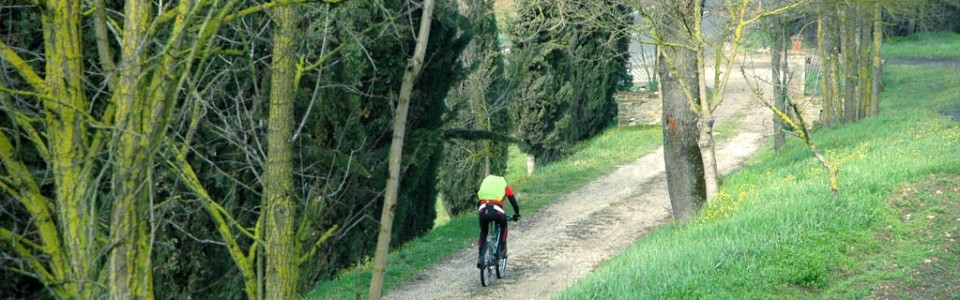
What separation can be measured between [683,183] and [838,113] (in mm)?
12749

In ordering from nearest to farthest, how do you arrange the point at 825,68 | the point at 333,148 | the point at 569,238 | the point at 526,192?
the point at 333,148 → the point at 569,238 → the point at 526,192 → the point at 825,68

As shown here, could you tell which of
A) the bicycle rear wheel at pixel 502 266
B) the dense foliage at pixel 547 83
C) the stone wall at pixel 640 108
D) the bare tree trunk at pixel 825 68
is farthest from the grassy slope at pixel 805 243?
the stone wall at pixel 640 108

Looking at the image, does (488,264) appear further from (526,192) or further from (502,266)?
(526,192)

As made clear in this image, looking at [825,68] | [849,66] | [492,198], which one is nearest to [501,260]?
[492,198]

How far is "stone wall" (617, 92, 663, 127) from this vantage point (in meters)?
32.1

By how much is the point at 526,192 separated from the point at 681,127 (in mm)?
5919

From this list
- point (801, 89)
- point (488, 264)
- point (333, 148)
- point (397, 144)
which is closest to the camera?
point (397, 144)

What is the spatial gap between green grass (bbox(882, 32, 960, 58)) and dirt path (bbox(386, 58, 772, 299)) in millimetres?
27836

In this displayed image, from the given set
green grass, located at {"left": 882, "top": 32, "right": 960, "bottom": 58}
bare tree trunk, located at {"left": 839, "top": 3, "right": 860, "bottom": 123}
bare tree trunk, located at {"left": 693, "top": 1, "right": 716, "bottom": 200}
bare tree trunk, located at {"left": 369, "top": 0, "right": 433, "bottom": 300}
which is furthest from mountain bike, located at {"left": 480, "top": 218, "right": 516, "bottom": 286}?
green grass, located at {"left": 882, "top": 32, "right": 960, "bottom": 58}

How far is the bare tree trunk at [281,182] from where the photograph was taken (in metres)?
5.35

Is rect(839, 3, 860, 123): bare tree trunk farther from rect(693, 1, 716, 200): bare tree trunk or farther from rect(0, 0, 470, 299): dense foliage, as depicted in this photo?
rect(0, 0, 470, 299): dense foliage

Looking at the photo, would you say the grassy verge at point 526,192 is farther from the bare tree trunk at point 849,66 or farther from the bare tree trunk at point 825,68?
the bare tree trunk at point 849,66

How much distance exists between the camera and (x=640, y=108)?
32.3 m

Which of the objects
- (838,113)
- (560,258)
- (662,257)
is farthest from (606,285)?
(838,113)
